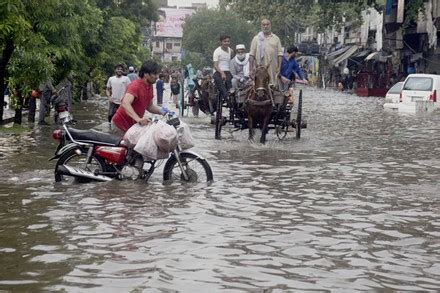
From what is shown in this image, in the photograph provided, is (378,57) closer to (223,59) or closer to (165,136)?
(223,59)

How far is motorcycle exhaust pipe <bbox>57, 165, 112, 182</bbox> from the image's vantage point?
1251cm

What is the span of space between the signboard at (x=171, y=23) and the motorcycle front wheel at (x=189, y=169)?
7163 inches

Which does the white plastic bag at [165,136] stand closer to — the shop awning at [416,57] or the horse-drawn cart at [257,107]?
the horse-drawn cart at [257,107]

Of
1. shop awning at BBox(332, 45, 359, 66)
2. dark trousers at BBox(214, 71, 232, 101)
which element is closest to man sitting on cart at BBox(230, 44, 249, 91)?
dark trousers at BBox(214, 71, 232, 101)

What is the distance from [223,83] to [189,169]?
9187mm

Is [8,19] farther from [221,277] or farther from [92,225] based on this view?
[221,277]

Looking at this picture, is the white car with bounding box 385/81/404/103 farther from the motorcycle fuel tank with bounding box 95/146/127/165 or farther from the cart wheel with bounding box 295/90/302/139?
the motorcycle fuel tank with bounding box 95/146/127/165

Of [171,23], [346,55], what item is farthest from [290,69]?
[171,23]

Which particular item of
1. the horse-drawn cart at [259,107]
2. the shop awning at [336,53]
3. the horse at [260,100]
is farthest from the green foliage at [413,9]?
the shop awning at [336,53]

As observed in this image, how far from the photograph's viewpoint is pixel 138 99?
43.4ft

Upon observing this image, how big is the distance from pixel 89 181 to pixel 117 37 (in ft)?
82.6

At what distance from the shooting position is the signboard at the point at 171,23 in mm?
194125

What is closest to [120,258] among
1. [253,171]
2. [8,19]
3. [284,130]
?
[253,171]

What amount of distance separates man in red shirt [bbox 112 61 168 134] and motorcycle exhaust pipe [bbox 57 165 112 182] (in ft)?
3.00
